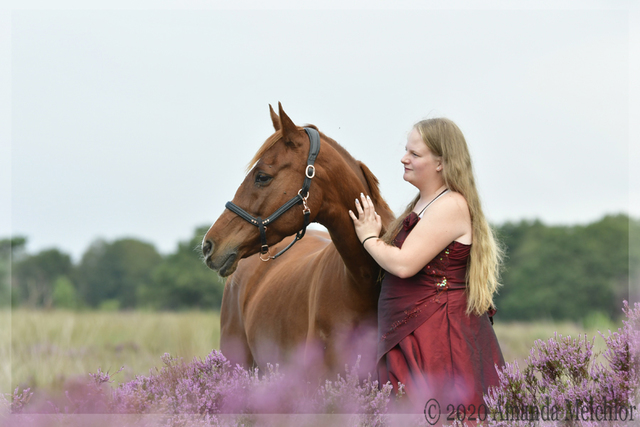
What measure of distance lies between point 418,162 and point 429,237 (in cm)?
49

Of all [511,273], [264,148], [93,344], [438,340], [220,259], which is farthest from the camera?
[511,273]

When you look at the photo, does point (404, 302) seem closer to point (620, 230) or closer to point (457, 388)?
point (457, 388)

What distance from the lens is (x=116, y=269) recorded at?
5228cm

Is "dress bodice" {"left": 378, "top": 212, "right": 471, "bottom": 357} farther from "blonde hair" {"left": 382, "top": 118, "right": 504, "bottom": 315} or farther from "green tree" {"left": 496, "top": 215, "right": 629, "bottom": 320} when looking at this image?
"green tree" {"left": 496, "top": 215, "right": 629, "bottom": 320}

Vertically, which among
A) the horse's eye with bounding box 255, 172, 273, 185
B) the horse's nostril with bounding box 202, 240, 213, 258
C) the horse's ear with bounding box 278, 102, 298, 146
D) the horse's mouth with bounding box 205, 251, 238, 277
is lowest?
the horse's mouth with bounding box 205, 251, 238, 277

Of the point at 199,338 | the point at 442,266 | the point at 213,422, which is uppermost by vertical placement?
the point at 442,266

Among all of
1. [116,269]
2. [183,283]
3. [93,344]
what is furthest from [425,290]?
[116,269]

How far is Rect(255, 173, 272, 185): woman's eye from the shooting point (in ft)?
11.1

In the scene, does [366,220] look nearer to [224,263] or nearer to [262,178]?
[262,178]

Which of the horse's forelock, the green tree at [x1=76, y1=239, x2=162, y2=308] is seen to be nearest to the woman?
the horse's forelock

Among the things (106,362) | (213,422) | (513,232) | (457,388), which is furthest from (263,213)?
(513,232)

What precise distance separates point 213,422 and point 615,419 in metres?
2.05

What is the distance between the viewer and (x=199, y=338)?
29.7ft

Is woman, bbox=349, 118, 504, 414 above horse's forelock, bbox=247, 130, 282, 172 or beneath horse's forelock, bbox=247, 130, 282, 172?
beneath
